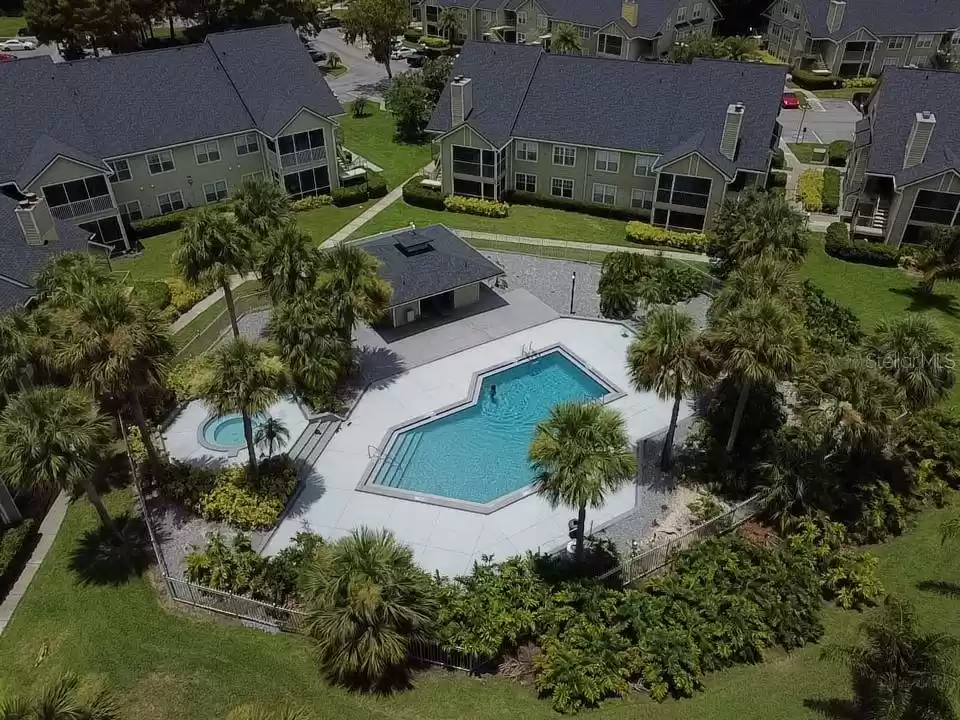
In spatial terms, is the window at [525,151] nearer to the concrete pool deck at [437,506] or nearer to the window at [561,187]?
the window at [561,187]

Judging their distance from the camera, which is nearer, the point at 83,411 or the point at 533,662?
the point at 533,662

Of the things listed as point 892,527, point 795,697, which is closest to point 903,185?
point 892,527

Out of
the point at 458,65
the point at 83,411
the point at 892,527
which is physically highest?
the point at 458,65

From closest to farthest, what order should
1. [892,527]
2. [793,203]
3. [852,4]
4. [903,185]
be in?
[892,527]
[903,185]
[793,203]
[852,4]

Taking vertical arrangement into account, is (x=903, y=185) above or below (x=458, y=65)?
below

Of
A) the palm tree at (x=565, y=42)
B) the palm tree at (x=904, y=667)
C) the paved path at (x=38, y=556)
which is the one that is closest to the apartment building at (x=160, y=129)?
the paved path at (x=38, y=556)

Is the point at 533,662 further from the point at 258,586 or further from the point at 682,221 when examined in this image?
the point at 682,221

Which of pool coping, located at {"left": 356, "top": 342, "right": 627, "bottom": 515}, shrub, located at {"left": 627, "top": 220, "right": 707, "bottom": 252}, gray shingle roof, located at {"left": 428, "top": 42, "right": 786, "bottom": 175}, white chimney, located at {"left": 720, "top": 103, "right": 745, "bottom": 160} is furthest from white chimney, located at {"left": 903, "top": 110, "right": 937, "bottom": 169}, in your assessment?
pool coping, located at {"left": 356, "top": 342, "right": 627, "bottom": 515}
